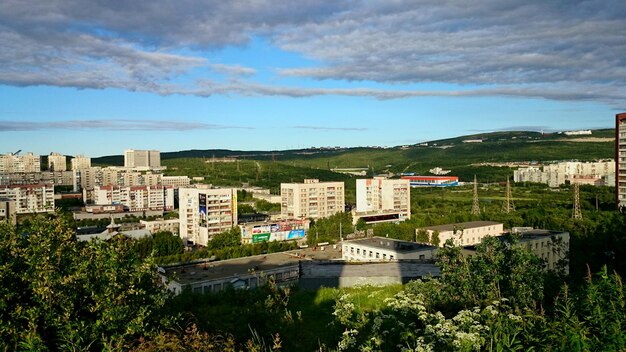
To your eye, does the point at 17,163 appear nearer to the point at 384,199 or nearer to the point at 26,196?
the point at 26,196

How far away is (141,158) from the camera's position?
87.4 m

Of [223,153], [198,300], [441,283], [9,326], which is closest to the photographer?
[9,326]

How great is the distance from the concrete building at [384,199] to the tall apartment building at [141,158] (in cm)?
5822

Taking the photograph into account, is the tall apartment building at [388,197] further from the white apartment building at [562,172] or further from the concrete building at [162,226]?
the white apartment building at [562,172]

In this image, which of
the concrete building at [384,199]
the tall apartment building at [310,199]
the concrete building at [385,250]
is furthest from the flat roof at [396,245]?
the tall apartment building at [310,199]

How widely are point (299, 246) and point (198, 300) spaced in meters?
20.3

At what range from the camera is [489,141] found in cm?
11131

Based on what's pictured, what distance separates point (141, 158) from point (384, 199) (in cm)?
6215

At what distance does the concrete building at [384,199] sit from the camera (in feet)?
114

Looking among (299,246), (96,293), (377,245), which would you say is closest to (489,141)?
(299,246)

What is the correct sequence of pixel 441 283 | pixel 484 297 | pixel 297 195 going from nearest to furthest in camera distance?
pixel 484 297
pixel 441 283
pixel 297 195

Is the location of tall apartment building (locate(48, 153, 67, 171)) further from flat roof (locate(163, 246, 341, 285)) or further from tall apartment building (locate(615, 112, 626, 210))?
tall apartment building (locate(615, 112, 626, 210))

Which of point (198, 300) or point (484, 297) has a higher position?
point (484, 297)

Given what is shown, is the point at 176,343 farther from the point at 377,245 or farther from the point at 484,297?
the point at 377,245
